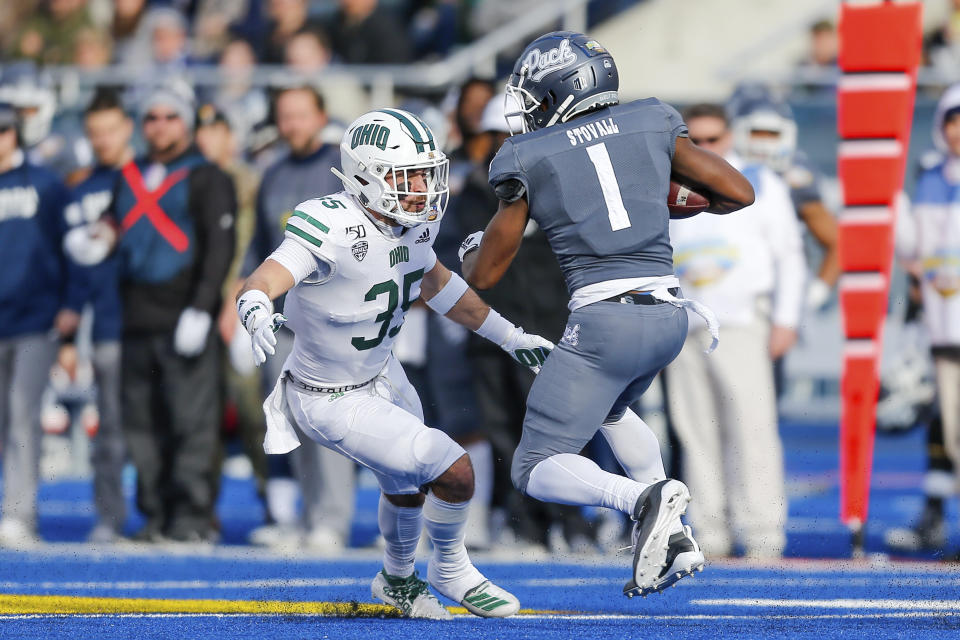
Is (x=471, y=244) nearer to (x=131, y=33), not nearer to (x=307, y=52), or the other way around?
(x=307, y=52)

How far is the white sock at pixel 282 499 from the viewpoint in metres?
8.37

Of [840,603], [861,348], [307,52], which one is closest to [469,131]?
[861,348]

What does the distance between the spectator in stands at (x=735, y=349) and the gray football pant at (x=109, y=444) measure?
2928 millimetres

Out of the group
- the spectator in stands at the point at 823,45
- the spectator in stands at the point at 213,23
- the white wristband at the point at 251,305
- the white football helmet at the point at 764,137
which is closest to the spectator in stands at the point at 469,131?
the white football helmet at the point at 764,137

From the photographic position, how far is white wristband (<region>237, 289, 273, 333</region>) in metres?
4.92

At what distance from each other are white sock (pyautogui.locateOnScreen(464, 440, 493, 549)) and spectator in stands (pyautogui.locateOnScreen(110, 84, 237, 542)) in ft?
4.47

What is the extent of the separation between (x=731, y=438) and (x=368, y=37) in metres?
5.45

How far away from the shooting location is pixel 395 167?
18.0 ft

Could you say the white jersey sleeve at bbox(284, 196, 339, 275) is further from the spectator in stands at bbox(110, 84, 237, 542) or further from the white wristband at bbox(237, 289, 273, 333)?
the spectator in stands at bbox(110, 84, 237, 542)

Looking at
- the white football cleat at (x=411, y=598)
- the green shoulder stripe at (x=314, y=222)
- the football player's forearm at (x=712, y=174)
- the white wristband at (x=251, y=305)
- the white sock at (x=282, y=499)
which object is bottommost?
the white sock at (x=282, y=499)

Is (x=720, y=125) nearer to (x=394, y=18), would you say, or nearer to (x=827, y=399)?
(x=827, y=399)

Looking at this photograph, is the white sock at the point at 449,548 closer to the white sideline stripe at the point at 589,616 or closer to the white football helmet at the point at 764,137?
the white sideline stripe at the point at 589,616

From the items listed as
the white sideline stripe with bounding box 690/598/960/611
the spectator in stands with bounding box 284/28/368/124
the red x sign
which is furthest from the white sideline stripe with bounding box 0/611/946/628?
the spectator in stands with bounding box 284/28/368/124

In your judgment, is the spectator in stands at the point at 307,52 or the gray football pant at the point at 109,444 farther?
the spectator in stands at the point at 307,52
